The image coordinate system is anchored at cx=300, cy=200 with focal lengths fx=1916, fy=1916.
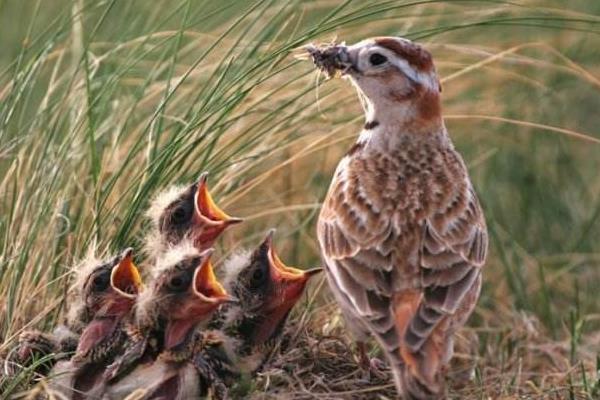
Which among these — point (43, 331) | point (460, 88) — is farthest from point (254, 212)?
point (43, 331)

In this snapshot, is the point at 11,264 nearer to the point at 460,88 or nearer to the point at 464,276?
the point at 464,276

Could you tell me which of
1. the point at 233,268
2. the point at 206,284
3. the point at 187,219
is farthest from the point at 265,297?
the point at 187,219

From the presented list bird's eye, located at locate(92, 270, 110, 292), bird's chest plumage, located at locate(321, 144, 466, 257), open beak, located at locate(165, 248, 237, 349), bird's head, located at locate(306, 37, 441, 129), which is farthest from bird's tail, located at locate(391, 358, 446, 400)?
bird's head, located at locate(306, 37, 441, 129)

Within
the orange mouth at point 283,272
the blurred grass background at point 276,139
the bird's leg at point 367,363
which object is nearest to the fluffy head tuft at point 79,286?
the blurred grass background at point 276,139

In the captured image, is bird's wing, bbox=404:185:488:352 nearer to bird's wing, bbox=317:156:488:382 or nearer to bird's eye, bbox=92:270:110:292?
bird's wing, bbox=317:156:488:382

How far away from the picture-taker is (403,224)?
715cm

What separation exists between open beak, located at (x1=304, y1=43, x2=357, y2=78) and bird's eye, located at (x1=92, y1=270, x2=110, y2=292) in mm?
1256

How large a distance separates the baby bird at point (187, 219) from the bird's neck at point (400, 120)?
69 centimetres

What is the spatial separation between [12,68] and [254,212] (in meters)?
1.58

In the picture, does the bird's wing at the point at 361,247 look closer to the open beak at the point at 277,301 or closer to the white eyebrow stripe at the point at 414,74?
the open beak at the point at 277,301

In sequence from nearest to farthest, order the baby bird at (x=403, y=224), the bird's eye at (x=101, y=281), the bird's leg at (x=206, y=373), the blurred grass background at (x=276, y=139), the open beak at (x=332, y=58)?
1. the baby bird at (x=403, y=224)
2. the bird's leg at (x=206, y=373)
3. the bird's eye at (x=101, y=281)
4. the open beak at (x=332, y=58)
5. the blurred grass background at (x=276, y=139)

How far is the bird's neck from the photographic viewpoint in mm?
7574

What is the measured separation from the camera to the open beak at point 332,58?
24.6ft

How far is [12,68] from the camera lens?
8.31m
